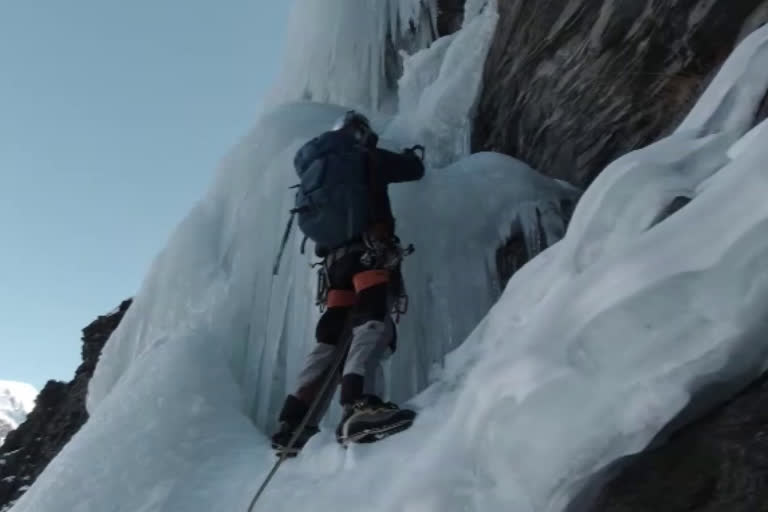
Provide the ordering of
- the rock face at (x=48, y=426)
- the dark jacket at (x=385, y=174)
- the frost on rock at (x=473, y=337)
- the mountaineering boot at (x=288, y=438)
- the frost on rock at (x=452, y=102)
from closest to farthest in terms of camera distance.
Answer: the frost on rock at (x=473, y=337) → the mountaineering boot at (x=288, y=438) → the dark jacket at (x=385, y=174) → the frost on rock at (x=452, y=102) → the rock face at (x=48, y=426)

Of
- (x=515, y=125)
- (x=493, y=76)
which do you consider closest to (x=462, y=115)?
(x=493, y=76)

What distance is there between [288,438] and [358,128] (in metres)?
1.50

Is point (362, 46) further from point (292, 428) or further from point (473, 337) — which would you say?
point (473, 337)

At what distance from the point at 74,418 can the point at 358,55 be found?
535 cm

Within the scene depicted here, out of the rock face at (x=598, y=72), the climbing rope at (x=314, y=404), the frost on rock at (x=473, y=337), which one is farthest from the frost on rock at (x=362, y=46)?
the climbing rope at (x=314, y=404)

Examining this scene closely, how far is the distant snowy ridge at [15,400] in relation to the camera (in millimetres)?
127069

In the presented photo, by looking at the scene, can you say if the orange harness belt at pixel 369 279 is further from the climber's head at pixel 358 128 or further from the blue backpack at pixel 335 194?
the climber's head at pixel 358 128

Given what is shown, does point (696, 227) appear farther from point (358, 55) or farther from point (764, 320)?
point (358, 55)

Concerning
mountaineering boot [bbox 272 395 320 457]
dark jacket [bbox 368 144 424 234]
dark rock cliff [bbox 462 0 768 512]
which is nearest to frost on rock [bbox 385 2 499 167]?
→ dark rock cliff [bbox 462 0 768 512]

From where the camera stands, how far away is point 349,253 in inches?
140

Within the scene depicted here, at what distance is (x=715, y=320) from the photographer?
168 cm

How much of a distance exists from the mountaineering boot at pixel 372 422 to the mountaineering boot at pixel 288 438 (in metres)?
0.37

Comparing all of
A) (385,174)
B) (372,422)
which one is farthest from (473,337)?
(385,174)

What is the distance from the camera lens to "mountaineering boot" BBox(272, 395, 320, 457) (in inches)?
129
